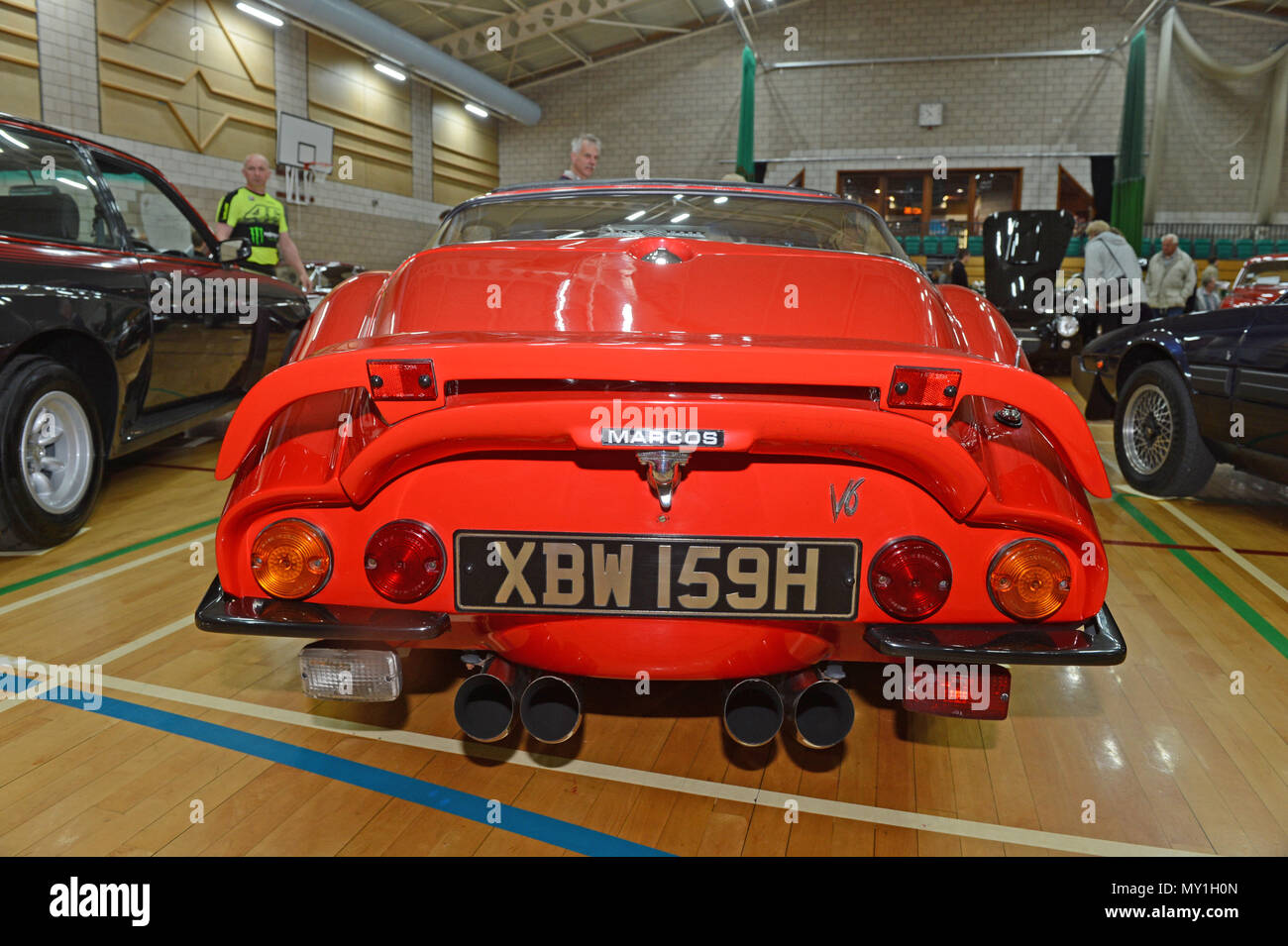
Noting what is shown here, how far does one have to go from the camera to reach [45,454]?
3367 mm

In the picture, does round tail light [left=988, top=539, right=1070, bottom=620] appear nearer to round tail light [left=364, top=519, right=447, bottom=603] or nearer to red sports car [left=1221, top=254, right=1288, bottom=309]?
round tail light [left=364, top=519, right=447, bottom=603]

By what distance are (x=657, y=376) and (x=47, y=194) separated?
11.6ft

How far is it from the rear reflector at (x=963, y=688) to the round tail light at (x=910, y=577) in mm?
136

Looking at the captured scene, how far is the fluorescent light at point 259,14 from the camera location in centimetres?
1273

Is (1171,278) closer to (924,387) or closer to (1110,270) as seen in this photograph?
(1110,270)

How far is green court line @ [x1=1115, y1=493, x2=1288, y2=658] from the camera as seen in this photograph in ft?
8.89

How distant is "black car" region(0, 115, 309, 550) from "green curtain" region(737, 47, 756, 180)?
571 inches

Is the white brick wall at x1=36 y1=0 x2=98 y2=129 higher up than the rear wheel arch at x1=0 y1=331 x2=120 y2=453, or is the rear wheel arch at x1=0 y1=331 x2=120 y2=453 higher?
the white brick wall at x1=36 y1=0 x2=98 y2=129

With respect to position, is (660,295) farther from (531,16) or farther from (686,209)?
(531,16)

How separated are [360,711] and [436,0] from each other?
15.5m

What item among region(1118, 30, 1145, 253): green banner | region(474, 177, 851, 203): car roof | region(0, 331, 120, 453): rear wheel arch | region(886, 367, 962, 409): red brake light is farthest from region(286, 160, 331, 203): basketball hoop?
region(1118, 30, 1145, 253): green banner

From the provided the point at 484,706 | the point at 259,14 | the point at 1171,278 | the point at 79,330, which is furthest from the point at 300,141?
the point at 484,706

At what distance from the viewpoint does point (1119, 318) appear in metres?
9.09

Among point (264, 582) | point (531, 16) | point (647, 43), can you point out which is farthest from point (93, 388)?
point (647, 43)
